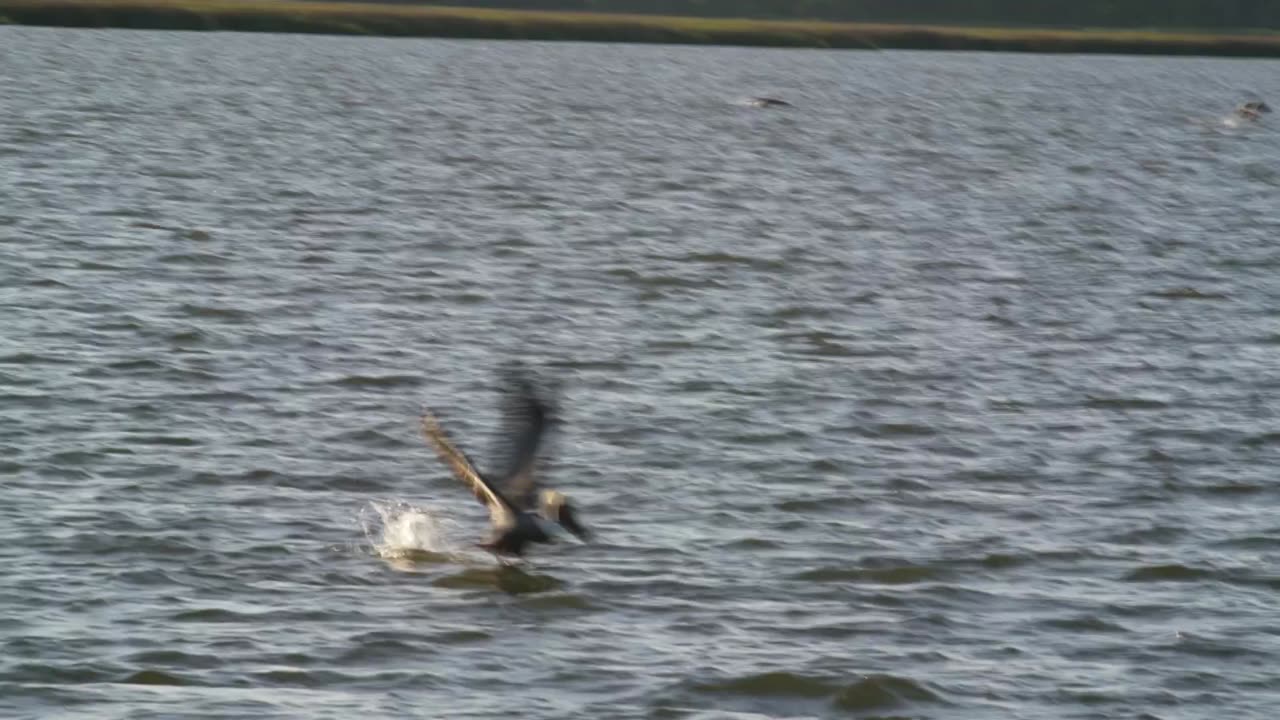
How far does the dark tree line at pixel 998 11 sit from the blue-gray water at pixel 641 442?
82.7 meters

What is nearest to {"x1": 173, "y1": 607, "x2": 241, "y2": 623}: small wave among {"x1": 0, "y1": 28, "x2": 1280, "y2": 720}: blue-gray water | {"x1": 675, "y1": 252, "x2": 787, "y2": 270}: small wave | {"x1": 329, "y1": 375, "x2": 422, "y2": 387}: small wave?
{"x1": 0, "y1": 28, "x2": 1280, "y2": 720}: blue-gray water

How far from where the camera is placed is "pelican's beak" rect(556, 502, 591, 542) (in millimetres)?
16203

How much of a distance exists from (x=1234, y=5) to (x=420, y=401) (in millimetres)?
115197

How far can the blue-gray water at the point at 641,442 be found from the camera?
14.2m

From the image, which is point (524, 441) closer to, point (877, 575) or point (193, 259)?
point (877, 575)

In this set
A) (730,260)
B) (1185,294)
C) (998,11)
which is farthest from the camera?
(998,11)

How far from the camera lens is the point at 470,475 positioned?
1555cm

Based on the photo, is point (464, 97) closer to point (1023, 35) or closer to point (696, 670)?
point (1023, 35)

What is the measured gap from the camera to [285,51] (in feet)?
299

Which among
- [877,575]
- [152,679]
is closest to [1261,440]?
[877,575]

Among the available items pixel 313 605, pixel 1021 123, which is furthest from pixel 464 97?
pixel 313 605

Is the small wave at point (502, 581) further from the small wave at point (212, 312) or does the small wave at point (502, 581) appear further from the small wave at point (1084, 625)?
the small wave at point (212, 312)

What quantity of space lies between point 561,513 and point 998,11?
4616 inches

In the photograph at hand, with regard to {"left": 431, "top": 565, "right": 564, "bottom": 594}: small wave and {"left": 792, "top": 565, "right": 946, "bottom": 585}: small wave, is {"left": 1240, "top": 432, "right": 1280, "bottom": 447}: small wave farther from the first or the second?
{"left": 431, "top": 565, "right": 564, "bottom": 594}: small wave
